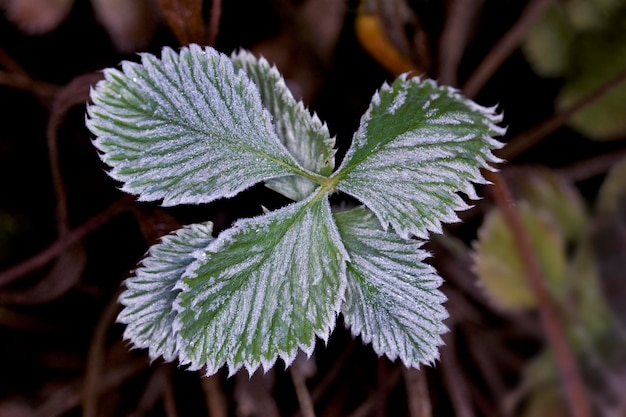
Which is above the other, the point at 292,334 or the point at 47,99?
the point at 47,99

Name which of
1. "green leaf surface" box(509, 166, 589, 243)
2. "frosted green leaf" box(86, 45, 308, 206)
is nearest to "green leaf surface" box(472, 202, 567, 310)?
"green leaf surface" box(509, 166, 589, 243)

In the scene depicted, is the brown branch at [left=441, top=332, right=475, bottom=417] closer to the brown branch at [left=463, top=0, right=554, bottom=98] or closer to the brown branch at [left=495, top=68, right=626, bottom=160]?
Answer: the brown branch at [left=495, top=68, right=626, bottom=160]

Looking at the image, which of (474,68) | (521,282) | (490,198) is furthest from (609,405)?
(474,68)

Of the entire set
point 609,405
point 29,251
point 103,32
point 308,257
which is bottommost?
point 609,405

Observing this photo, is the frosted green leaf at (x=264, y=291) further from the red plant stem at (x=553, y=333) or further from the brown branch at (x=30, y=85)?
the brown branch at (x=30, y=85)

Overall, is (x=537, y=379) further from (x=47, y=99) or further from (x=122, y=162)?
(x=47, y=99)

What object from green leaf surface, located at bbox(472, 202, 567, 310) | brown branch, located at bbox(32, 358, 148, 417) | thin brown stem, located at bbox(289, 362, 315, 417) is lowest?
thin brown stem, located at bbox(289, 362, 315, 417)

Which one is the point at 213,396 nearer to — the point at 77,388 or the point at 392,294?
the point at 77,388
